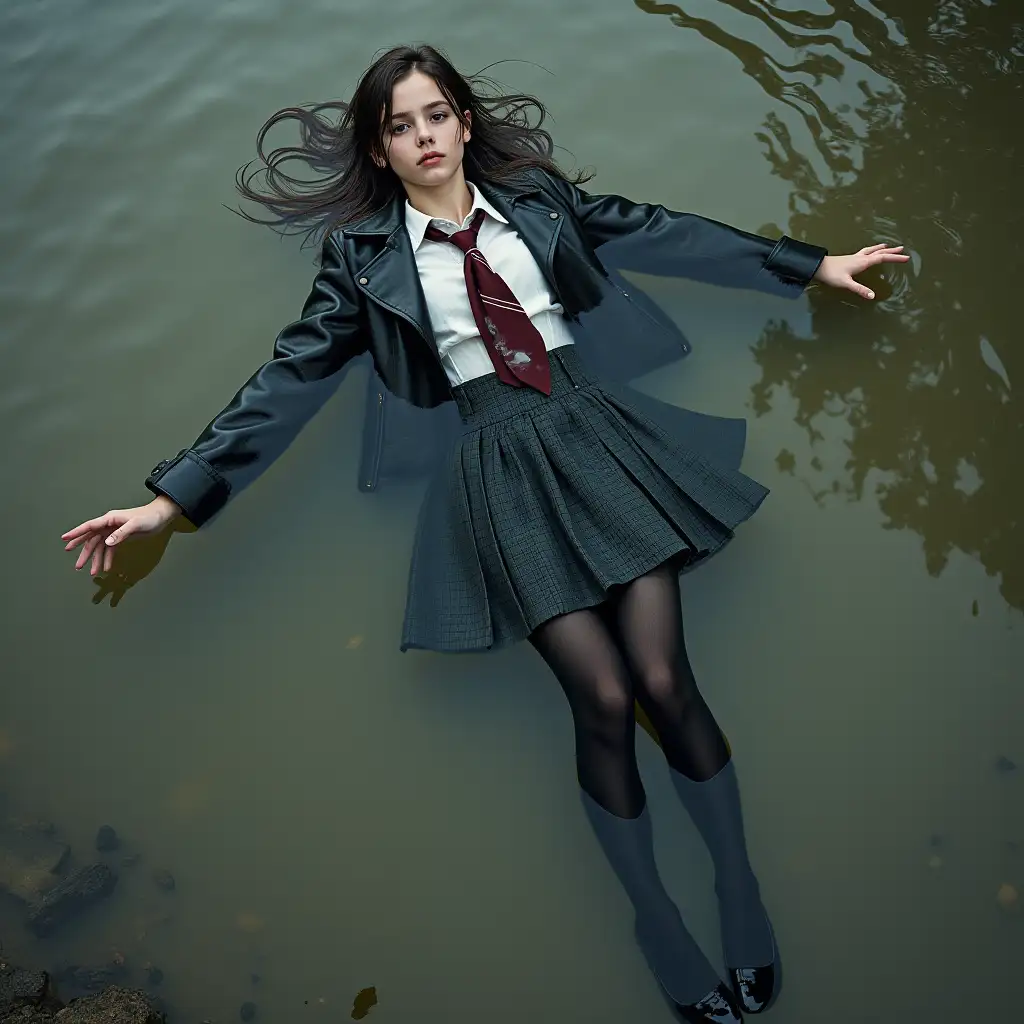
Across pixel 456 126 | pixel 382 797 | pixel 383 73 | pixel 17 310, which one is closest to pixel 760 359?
pixel 456 126

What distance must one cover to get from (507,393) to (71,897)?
196 centimetres

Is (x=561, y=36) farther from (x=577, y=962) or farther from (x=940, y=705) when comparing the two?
(x=577, y=962)

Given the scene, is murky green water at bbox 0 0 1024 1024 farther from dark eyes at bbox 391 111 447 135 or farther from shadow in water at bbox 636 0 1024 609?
dark eyes at bbox 391 111 447 135

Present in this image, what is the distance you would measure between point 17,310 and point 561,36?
2.53m

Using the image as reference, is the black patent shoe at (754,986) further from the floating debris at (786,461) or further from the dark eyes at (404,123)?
the dark eyes at (404,123)

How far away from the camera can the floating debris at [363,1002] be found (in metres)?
3.00

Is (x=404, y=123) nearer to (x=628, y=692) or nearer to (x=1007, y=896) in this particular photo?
(x=628, y=692)

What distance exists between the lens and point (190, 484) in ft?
10.5

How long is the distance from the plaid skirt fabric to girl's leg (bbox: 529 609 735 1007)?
0.12m

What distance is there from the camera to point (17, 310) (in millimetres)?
4242

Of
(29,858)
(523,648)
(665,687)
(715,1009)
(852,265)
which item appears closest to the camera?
(715,1009)

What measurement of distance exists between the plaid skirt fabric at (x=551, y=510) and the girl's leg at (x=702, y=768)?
16 cm

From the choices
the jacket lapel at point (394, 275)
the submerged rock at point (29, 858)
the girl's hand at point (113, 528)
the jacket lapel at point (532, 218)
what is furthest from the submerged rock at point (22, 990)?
the jacket lapel at point (532, 218)

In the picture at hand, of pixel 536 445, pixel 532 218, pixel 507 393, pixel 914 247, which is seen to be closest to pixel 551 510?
pixel 536 445
